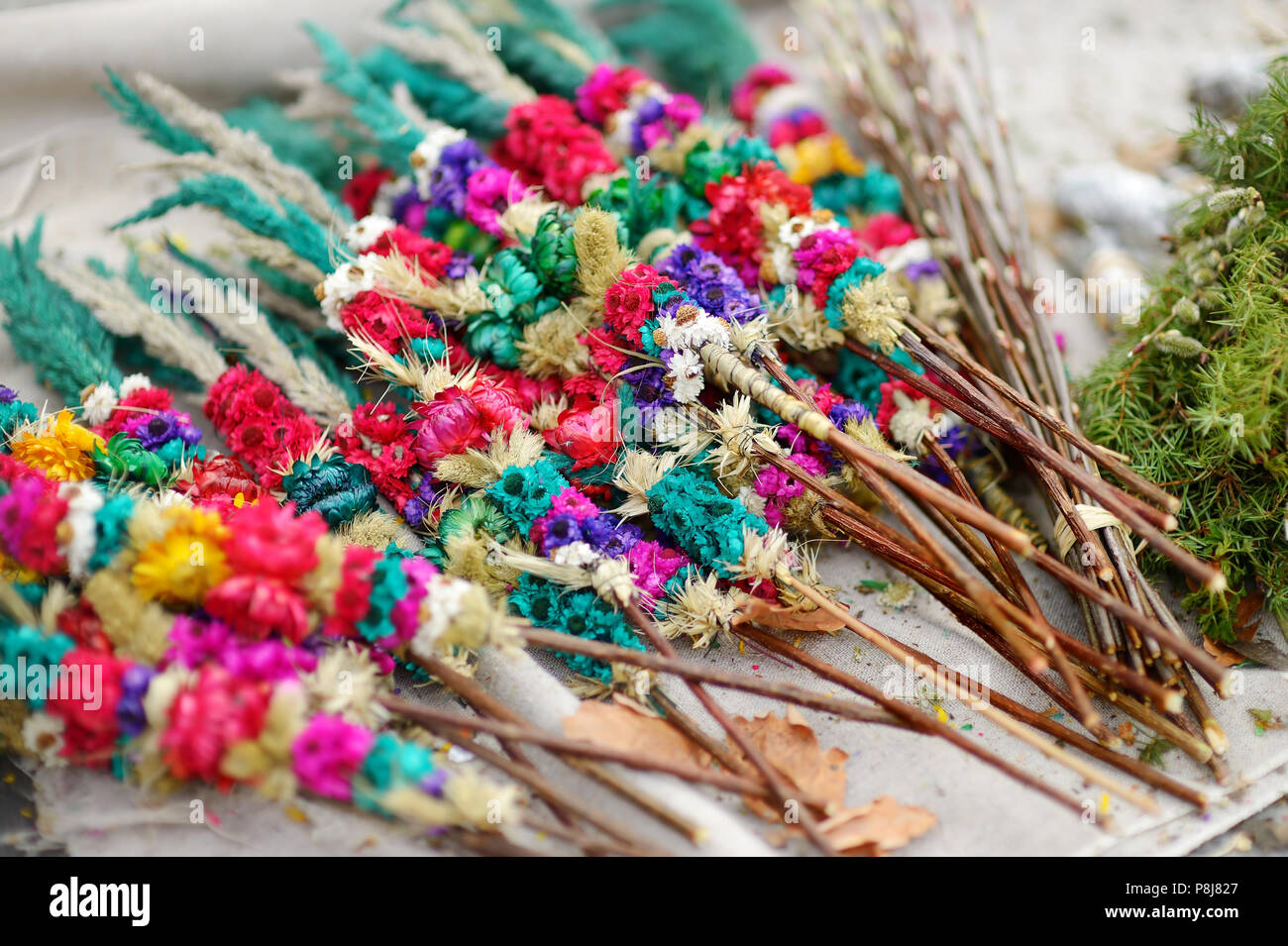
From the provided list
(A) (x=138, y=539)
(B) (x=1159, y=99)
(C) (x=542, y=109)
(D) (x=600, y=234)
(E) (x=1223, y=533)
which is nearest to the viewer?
(A) (x=138, y=539)

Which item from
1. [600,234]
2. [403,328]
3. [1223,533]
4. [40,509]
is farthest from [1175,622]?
[40,509]

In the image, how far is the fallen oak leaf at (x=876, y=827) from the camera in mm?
1417

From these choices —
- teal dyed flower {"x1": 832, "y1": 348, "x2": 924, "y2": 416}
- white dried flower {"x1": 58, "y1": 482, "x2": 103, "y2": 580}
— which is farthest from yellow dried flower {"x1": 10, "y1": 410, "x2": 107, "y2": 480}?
teal dyed flower {"x1": 832, "y1": 348, "x2": 924, "y2": 416}

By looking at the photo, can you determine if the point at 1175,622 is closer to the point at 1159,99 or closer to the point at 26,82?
the point at 1159,99

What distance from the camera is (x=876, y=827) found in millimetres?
1438

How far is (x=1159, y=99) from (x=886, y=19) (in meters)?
1.00

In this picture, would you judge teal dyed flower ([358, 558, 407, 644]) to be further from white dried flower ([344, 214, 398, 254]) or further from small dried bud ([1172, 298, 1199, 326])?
small dried bud ([1172, 298, 1199, 326])

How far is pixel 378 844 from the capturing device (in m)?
1.44

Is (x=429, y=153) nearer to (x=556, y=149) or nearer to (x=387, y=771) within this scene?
(x=556, y=149)

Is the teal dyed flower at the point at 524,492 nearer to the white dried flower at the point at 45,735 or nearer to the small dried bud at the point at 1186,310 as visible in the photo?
the white dried flower at the point at 45,735

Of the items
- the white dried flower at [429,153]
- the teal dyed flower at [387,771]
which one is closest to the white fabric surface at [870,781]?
the teal dyed flower at [387,771]

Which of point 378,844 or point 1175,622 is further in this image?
point 1175,622

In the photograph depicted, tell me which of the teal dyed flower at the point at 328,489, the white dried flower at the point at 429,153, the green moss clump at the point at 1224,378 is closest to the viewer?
the green moss clump at the point at 1224,378
